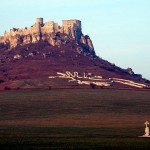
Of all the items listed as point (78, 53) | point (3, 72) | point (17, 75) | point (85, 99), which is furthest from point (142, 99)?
point (78, 53)

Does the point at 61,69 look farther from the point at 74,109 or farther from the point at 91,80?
the point at 74,109

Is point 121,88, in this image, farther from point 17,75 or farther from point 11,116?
point 11,116

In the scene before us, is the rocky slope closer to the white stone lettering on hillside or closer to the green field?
the white stone lettering on hillside

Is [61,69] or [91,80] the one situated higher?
[61,69]

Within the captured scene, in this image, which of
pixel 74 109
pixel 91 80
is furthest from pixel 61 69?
pixel 74 109

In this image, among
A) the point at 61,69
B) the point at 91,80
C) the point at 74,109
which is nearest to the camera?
the point at 74,109

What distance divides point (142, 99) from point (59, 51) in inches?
3258

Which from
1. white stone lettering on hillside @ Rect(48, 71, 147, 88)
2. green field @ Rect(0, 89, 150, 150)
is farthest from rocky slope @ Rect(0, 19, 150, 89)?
green field @ Rect(0, 89, 150, 150)

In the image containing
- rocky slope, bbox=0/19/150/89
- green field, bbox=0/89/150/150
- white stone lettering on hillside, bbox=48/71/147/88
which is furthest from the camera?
rocky slope, bbox=0/19/150/89

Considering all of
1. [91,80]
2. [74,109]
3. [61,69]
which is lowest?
[74,109]

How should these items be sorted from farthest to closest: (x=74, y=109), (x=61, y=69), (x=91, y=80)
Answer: (x=61, y=69), (x=91, y=80), (x=74, y=109)

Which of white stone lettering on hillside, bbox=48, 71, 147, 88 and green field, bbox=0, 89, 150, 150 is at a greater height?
white stone lettering on hillside, bbox=48, 71, 147, 88

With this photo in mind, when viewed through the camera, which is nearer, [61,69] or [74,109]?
[74,109]

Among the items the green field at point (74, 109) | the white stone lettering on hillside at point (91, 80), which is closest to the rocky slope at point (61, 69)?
the white stone lettering on hillside at point (91, 80)
